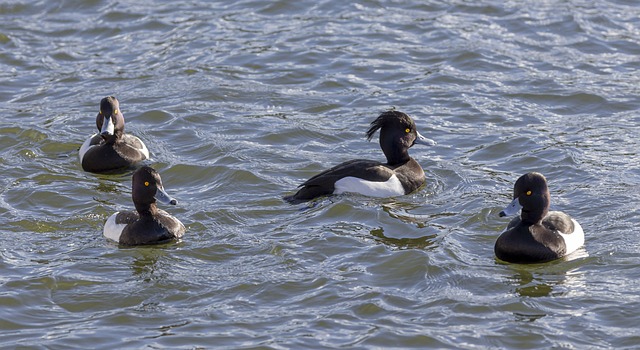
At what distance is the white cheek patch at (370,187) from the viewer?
1208 centimetres

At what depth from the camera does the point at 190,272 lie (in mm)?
10156

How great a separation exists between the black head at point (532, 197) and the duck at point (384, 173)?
2056mm

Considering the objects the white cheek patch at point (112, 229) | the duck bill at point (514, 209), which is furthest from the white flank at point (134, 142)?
the duck bill at point (514, 209)

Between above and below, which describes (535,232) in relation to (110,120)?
below

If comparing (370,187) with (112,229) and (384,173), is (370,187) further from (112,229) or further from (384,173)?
(112,229)

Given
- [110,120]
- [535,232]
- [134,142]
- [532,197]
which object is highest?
[110,120]

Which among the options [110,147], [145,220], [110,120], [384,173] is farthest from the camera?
[110,120]

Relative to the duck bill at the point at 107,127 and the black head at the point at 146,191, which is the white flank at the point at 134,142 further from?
the black head at the point at 146,191

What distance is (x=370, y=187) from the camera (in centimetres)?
1213

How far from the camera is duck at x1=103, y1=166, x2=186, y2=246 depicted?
10.8 m

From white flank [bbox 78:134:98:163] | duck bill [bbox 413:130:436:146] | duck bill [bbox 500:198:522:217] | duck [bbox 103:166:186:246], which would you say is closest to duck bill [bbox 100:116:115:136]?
white flank [bbox 78:134:98:163]

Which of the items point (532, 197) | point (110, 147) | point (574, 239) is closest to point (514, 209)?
point (532, 197)

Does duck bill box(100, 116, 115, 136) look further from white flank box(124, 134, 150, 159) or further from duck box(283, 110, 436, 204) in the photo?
duck box(283, 110, 436, 204)

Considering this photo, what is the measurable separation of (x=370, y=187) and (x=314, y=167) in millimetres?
1143
